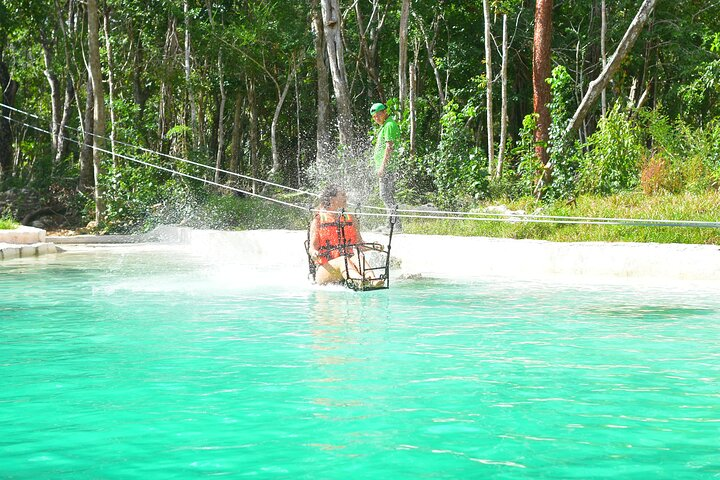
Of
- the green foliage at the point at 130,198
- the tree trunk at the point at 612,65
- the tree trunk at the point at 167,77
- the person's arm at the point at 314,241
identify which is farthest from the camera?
the tree trunk at the point at 167,77

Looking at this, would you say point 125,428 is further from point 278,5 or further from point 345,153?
point 278,5

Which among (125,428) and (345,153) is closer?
(125,428)

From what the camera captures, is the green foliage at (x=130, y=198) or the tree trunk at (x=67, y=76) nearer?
the green foliage at (x=130, y=198)

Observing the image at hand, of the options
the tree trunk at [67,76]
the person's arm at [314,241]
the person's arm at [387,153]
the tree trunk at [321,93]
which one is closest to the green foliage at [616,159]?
the person's arm at [387,153]

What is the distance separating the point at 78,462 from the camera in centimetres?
416

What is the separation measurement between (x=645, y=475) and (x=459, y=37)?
87.0ft

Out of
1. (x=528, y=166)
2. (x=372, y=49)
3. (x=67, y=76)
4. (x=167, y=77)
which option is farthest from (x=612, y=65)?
(x=67, y=76)

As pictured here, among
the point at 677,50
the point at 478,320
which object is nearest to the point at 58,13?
the point at 677,50

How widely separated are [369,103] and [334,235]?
20.6m

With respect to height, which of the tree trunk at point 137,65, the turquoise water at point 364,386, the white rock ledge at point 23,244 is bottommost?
the turquoise water at point 364,386

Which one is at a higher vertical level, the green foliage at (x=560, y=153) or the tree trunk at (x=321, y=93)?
the tree trunk at (x=321, y=93)

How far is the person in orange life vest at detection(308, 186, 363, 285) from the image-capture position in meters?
10.4

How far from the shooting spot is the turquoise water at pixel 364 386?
4.19 m

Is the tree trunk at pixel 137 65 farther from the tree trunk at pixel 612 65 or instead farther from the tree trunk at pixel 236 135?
the tree trunk at pixel 612 65
